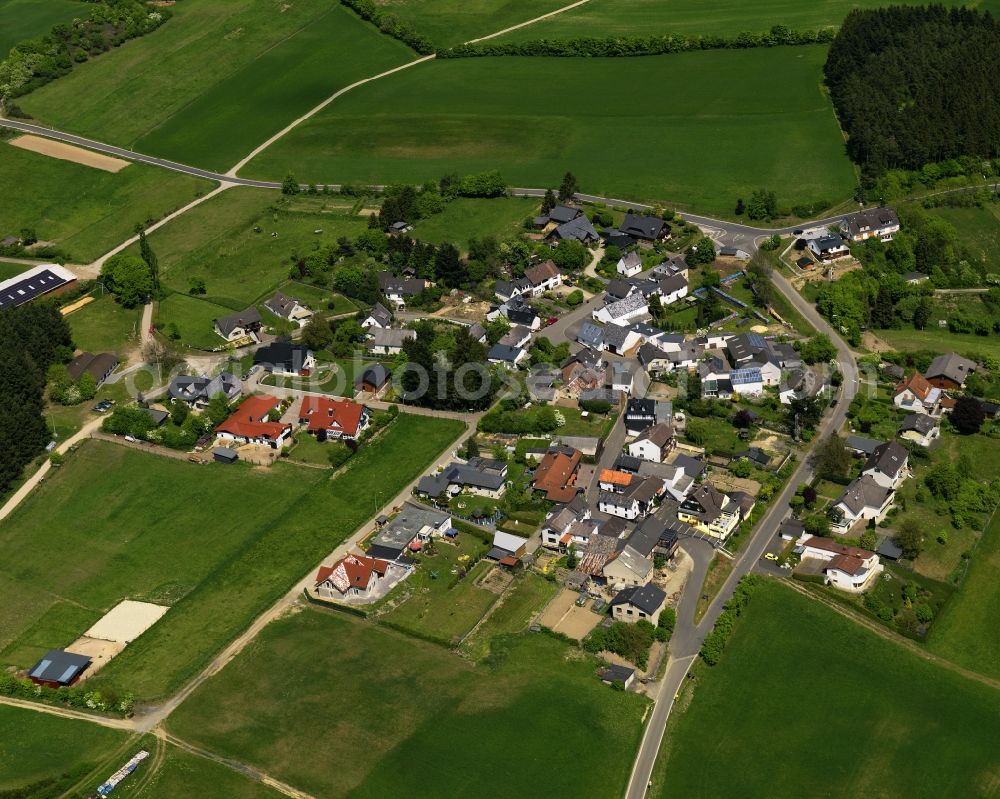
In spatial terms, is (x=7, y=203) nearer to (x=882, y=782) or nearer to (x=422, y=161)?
(x=422, y=161)

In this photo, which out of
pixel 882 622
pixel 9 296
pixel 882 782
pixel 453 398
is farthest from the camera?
pixel 9 296

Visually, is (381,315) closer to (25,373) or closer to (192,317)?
(192,317)

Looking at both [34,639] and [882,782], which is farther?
[34,639]

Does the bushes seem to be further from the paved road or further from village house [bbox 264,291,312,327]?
village house [bbox 264,291,312,327]

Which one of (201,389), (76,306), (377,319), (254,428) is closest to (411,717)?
(254,428)

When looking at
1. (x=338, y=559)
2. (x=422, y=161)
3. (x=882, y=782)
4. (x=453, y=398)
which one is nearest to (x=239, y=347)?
(x=453, y=398)

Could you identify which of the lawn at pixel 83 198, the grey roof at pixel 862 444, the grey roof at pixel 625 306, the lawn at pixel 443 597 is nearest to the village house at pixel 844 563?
the grey roof at pixel 862 444

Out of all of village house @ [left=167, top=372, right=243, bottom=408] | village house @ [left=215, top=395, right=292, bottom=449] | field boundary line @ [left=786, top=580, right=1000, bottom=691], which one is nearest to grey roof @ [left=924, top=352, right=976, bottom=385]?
field boundary line @ [left=786, top=580, right=1000, bottom=691]
